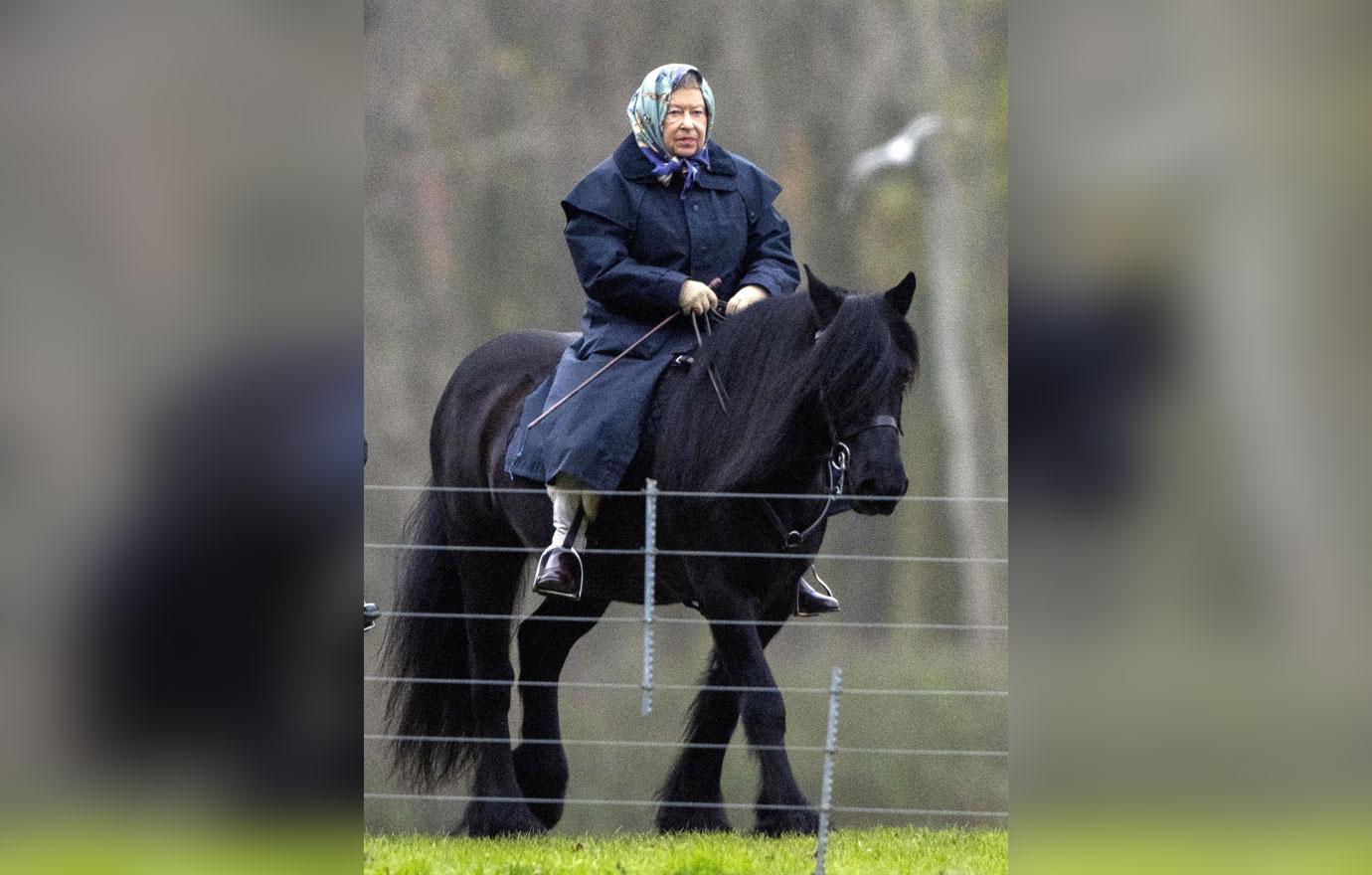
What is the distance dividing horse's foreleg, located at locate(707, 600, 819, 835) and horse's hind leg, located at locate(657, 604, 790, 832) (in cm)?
40

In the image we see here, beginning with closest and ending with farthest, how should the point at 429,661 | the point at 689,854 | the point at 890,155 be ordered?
the point at 689,854 < the point at 429,661 < the point at 890,155

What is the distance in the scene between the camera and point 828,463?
18.9 feet

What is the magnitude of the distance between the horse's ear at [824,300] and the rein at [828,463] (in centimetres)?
27

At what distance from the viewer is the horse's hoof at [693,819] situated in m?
6.35

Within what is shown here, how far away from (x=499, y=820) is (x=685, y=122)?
8.30 feet

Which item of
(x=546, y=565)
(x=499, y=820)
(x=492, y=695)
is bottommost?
(x=499, y=820)

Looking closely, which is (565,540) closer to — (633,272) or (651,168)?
(633,272)

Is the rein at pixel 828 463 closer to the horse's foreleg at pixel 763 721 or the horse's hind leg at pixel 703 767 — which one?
A: the horse's foreleg at pixel 763 721
